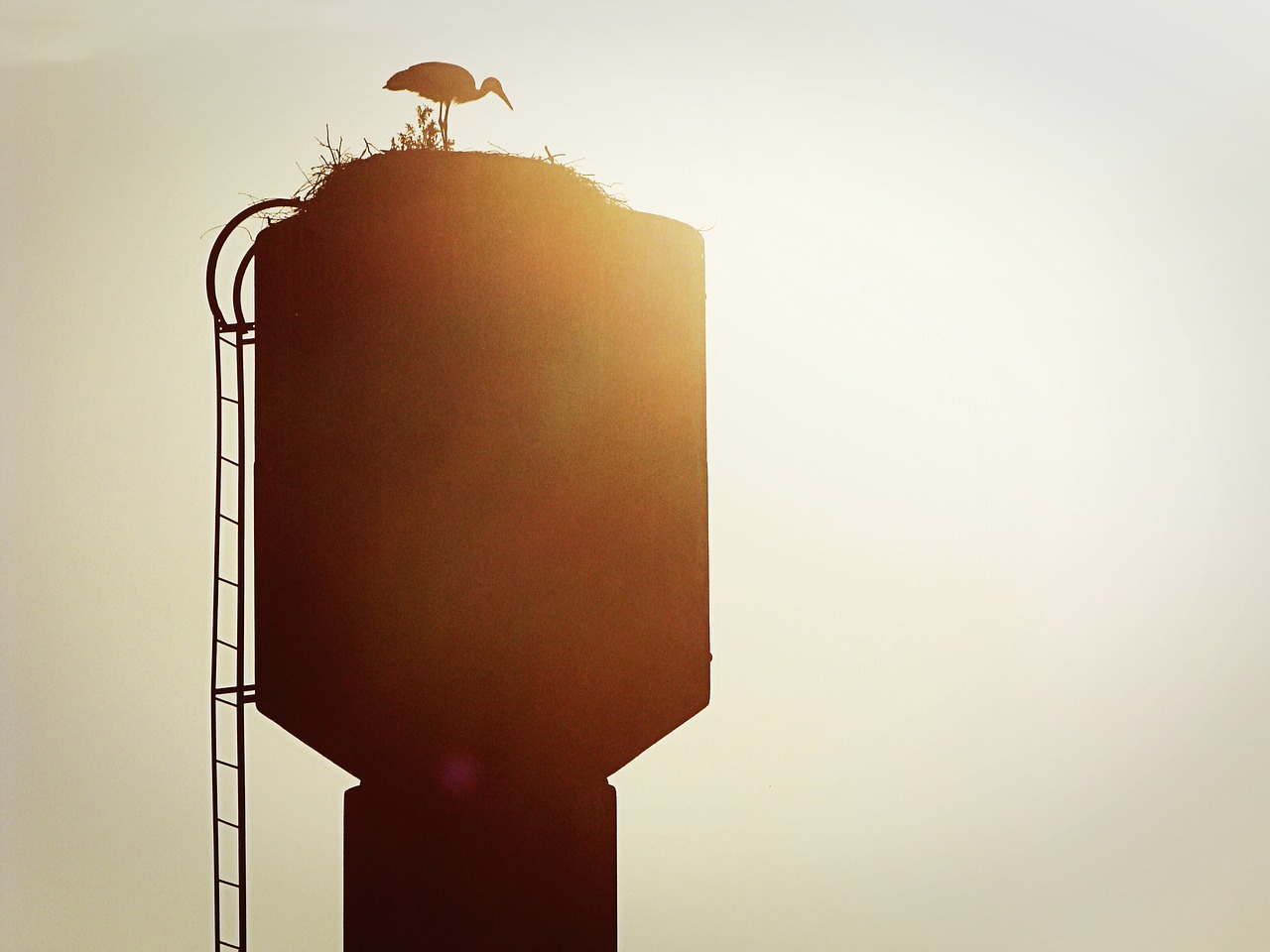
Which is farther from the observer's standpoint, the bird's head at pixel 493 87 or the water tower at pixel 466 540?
the bird's head at pixel 493 87

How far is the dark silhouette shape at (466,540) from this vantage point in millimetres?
2475

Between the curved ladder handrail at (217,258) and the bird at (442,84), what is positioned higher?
the bird at (442,84)

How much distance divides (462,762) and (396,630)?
36cm

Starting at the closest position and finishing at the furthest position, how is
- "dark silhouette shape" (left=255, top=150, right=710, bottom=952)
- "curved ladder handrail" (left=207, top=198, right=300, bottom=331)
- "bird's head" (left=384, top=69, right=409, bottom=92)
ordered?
"dark silhouette shape" (left=255, top=150, right=710, bottom=952) → "curved ladder handrail" (left=207, top=198, right=300, bottom=331) → "bird's head" (left=384, top=69, right=409, bottom=92)

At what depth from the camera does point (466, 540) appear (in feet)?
8.16

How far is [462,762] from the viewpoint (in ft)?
8.08

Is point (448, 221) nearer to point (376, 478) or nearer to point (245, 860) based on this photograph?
point (376, 478)

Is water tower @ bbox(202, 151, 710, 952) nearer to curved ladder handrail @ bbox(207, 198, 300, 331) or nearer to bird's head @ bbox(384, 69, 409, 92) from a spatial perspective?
curved ladder handrail @ bbox(207, 198, 300, 331)

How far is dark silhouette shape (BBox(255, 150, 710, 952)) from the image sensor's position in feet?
8.12

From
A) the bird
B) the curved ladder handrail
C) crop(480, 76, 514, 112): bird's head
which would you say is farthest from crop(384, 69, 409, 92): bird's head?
the curved ladder handrail

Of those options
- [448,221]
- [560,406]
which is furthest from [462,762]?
[448,221]

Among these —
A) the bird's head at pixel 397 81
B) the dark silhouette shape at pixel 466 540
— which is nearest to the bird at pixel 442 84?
the bird's head at pixel 397 81

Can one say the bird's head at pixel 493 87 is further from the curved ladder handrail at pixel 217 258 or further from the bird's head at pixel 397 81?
the curved ladder handrail at pixel 217 258

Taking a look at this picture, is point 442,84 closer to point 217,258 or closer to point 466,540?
point 217,258
